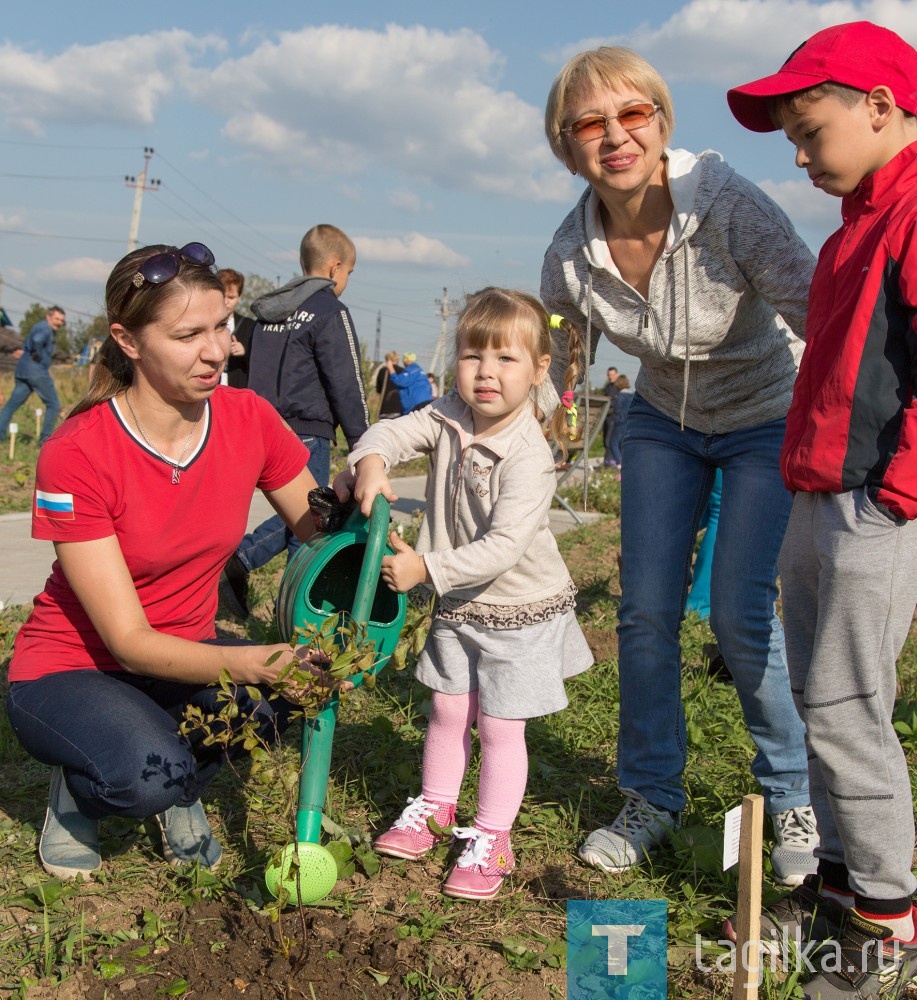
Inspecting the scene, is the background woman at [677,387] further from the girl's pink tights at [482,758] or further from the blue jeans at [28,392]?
the blue jeans at [28,392]

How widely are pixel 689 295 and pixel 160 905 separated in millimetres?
1884

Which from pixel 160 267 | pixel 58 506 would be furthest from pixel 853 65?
pixel 58 506

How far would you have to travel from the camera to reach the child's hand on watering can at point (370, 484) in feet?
7.94

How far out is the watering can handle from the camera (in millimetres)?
2252

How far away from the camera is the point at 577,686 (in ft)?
12.7

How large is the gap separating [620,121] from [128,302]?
3.97ft

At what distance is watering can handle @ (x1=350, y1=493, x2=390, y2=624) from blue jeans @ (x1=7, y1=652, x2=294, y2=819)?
31 cm

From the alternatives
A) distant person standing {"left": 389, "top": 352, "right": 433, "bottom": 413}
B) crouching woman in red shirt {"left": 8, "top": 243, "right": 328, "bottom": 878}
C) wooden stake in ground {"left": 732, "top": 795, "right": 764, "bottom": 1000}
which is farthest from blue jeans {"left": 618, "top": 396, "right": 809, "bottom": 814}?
distant person standing {"left": 389, "top": 352, "right": 433, "bottom": 413}

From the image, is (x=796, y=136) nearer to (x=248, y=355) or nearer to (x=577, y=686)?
(x=577, y=686)

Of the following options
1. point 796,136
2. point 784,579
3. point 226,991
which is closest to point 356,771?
point 226,991

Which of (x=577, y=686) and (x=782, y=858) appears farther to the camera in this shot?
(x=577, y=686)

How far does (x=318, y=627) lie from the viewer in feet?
7.30
